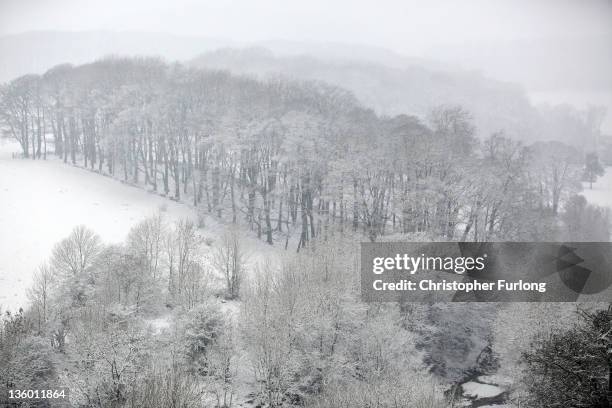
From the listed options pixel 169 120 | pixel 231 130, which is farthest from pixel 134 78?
pixel 231 130

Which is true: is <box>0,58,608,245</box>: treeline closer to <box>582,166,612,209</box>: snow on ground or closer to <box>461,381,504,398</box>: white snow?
<box>582,166,612,209</box>: snow on ground

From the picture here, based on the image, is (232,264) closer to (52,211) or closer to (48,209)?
(52,211)

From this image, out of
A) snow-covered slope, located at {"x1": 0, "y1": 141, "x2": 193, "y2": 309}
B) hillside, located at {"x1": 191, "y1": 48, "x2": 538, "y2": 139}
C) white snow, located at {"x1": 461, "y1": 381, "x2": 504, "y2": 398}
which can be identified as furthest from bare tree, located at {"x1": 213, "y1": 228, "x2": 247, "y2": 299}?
hillside, located at {"x1": 191, "y1": 48, "x2": 538, "y2": 139}

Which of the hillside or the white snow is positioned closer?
the white snow

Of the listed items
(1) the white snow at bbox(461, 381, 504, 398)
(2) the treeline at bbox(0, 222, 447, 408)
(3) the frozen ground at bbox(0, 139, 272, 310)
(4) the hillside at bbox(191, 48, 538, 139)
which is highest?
(4) the hillside at bbox(191, 48, 538, 139)

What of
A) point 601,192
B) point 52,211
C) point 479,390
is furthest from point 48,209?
point 601,192

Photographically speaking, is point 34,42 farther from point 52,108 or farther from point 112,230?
point 112,230
